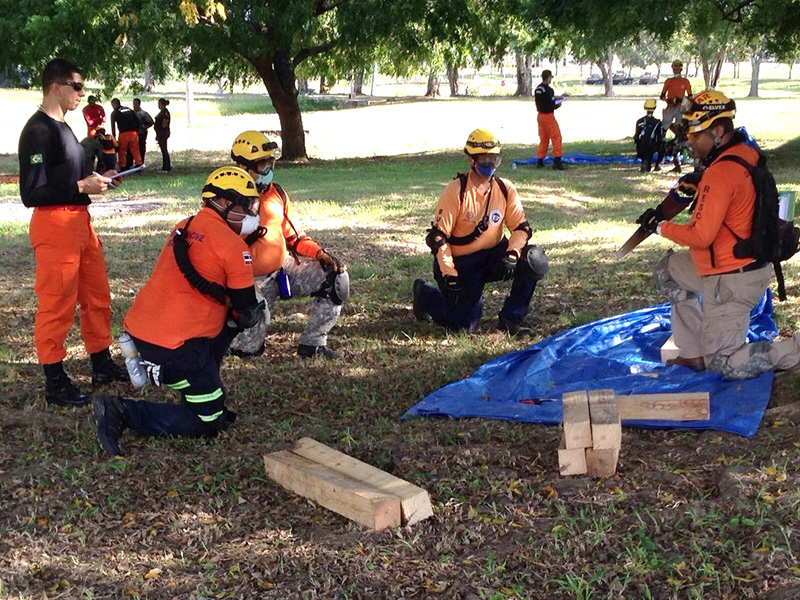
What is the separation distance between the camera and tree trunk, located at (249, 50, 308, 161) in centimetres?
2144

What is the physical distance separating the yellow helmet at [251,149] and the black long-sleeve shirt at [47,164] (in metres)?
1.03

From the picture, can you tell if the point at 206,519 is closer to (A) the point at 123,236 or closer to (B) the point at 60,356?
(B) the point at 60,356

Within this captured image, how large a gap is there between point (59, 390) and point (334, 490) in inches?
97.0

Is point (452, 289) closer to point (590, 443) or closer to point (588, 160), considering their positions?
point (590, 443)

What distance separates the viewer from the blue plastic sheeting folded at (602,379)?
208 inches

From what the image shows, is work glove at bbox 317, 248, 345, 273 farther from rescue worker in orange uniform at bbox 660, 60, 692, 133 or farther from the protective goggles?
rescue worker in orange uniform at bbox 660, 60, 692, 133

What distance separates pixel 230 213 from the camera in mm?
5121

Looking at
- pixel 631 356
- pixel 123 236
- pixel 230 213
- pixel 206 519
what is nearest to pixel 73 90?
pixel 230 213

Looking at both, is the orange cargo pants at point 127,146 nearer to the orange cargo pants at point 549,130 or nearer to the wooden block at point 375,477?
the orange cargo pants at point 549,130

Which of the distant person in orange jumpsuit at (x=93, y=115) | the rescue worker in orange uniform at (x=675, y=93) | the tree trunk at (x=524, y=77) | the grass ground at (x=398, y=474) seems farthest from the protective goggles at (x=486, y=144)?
the tree trunk at (x=524, y=77)

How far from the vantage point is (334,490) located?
4324mm

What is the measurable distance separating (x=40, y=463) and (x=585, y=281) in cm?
536

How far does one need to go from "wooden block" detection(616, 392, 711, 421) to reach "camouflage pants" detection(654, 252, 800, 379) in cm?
64

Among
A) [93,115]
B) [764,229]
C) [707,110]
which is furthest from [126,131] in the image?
[764,229]
